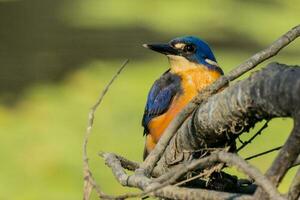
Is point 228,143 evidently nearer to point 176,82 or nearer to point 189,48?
point 176,82

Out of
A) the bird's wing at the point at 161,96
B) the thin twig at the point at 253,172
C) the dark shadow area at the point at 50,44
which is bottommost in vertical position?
the thin twig at the point at 253,172

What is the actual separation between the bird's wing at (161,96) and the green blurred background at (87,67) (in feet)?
5.42

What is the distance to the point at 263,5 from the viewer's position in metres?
9.02

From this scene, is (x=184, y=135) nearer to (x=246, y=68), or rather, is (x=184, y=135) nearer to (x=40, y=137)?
(x=246, y=68)

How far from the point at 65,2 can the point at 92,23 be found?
2.53 ft

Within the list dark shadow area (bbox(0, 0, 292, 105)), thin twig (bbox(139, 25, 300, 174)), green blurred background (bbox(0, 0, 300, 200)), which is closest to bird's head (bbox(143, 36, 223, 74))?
thin twig (bbox(139, 25, 300, 174))

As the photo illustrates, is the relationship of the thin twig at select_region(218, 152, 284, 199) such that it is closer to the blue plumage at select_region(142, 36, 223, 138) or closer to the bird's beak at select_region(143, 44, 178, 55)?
the blue plumage at select_region(142, 36, 223, 138)

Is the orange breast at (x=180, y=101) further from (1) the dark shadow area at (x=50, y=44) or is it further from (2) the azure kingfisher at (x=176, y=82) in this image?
(1) the dark shadow area at (x=50, y=44)

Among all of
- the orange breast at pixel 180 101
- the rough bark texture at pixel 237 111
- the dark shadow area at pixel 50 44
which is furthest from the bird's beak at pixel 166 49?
the dark shadow area at pixel 50 44

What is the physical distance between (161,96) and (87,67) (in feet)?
13.3

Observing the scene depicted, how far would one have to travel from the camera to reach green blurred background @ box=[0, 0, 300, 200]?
545 cm

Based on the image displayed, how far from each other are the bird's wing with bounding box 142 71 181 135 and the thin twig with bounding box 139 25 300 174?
1304 mm

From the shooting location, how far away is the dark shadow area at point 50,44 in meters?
7.35

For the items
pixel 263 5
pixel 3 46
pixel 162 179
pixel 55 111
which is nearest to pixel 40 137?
pixel 55 111
